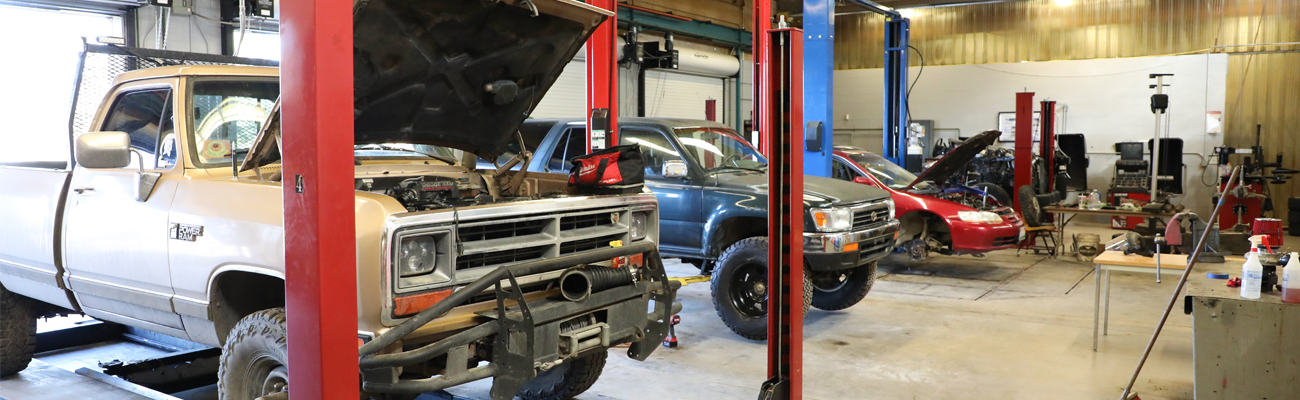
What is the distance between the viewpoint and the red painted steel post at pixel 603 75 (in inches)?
235

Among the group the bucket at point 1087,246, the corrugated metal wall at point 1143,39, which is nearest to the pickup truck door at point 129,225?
the bucket at point 1087,246

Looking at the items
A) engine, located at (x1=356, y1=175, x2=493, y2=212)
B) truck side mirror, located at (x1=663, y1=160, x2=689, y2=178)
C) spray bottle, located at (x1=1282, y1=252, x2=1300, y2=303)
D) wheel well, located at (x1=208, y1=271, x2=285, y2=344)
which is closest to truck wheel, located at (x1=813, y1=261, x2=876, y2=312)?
truck side mirror, located at (x1=663, y1=160, x2=689, y2=178)

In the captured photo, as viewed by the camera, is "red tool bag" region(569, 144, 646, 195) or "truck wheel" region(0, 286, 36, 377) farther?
"truck wheel" region(0, 286, 36, 377)

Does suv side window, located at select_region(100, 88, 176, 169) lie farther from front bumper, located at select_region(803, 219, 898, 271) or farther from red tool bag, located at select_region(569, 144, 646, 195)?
front bumper, located at select_region(803, 219, 898, 271)

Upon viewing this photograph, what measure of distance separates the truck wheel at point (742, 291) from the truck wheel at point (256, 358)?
3.47 m

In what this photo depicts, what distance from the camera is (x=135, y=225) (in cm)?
355

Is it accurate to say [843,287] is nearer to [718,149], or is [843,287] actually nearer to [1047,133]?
[718,149]

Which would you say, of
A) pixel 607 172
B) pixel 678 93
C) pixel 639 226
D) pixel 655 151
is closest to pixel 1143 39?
pixel 678 93

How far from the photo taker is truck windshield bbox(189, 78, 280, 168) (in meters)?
3.60

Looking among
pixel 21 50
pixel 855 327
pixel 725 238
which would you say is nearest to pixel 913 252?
pixel 855 327

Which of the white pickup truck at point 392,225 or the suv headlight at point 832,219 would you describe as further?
the suv headlight at point 832,219

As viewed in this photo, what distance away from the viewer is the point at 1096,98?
17594 mm

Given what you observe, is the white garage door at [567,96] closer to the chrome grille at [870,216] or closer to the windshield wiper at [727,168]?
the windshield wiper at [727,168]

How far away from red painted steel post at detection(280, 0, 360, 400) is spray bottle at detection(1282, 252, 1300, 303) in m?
3.88
